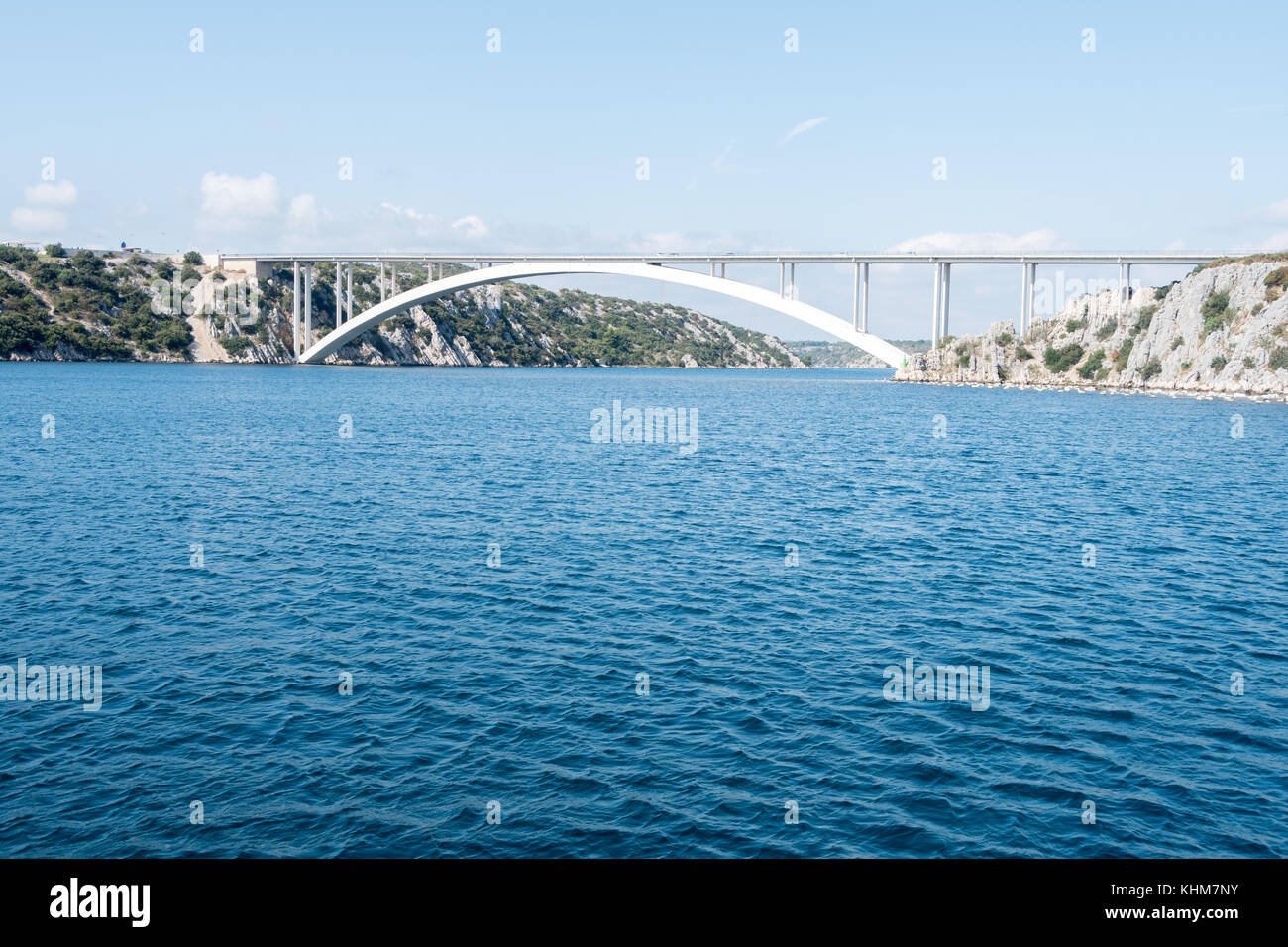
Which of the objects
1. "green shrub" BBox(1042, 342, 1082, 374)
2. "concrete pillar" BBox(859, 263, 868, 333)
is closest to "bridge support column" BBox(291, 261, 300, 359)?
"concrete pillar" BBox(859, 263, 868, 333)

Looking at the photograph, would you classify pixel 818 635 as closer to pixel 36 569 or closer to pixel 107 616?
pixel 107 616

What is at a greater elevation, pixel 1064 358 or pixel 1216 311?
pixel 1216 311

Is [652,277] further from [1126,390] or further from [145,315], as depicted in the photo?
[145,315]

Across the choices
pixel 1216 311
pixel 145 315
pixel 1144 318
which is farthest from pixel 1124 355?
pixel 145 315

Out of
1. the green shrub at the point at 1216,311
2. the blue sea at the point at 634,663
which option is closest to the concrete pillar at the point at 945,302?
the green shrub at the point at 1216,311

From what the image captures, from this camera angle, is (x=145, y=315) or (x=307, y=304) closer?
(x=145, y=315)

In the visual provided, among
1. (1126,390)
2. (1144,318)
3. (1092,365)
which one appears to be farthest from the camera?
(1092,365)
